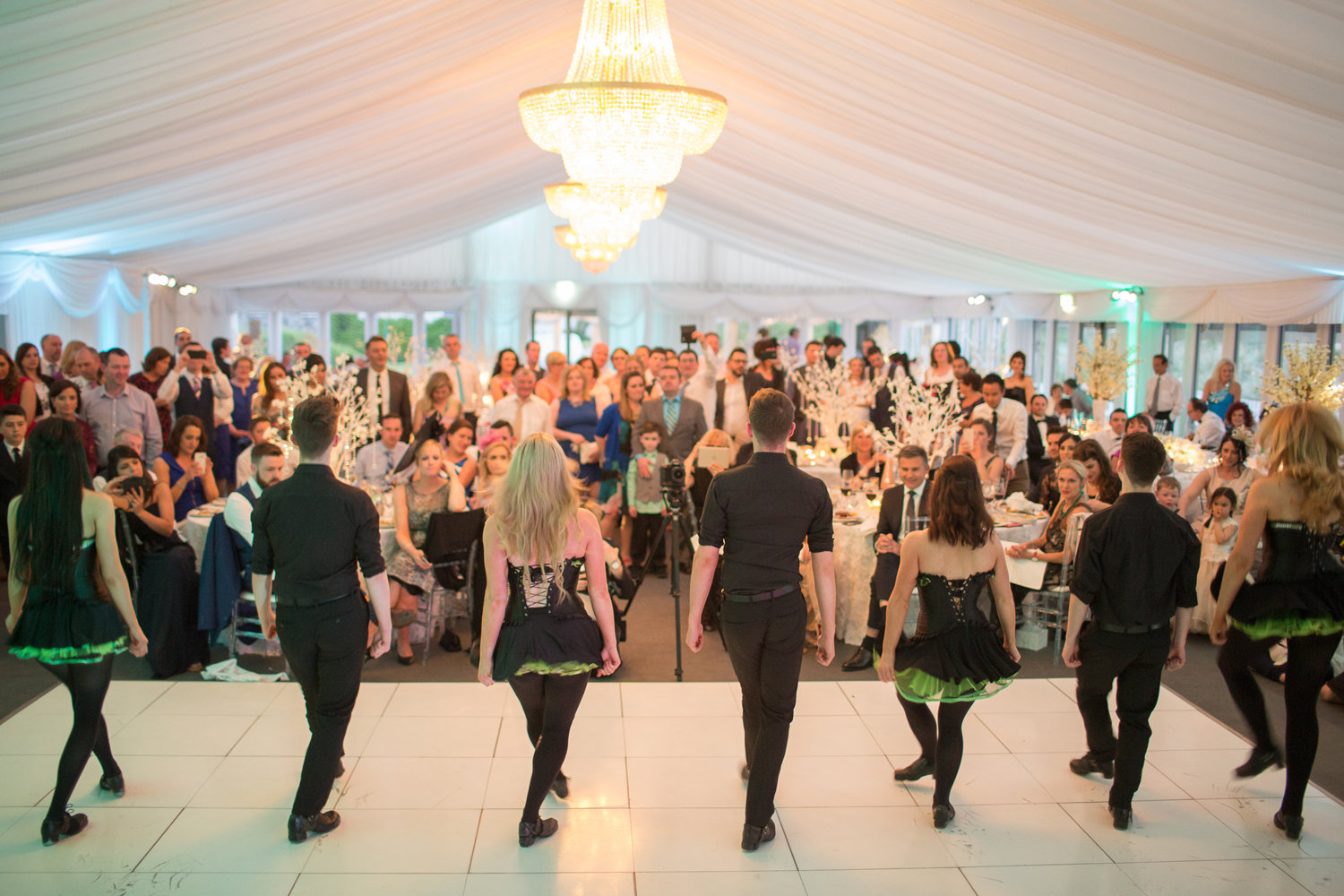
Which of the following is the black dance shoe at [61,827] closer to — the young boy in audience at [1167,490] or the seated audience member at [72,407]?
the seated audience member at [72,407]

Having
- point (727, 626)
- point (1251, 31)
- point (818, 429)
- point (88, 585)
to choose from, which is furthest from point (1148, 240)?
point (88, 585)

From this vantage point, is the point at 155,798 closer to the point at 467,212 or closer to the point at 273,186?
the point at 273,186

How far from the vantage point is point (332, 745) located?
315 cm

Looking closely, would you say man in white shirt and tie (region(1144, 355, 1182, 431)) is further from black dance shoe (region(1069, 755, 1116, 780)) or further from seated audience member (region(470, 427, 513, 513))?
seated audience member (region(470, 427, 513, 513))

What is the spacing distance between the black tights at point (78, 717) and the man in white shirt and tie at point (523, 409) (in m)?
4.07

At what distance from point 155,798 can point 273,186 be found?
546 cm

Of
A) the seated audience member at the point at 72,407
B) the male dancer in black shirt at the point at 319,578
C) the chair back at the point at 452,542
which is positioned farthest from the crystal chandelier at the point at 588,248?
the male dancer in black shirt at the point at 319,578

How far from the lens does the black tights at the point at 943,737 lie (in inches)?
130

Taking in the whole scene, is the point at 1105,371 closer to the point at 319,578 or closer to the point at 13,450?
the point at 319,578

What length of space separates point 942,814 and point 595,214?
19.8 feet

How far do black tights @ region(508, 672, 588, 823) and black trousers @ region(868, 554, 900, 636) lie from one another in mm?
2051

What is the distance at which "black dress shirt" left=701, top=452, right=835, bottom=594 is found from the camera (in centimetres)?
308

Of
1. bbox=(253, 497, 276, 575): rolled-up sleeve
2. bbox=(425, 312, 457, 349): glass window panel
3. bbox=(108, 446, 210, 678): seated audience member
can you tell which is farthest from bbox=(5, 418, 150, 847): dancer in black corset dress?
bbox=(425, 312, 457, 349): glass window panel

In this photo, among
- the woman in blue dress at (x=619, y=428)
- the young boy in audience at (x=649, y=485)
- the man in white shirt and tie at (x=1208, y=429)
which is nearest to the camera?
the young boy in audience at (x=649, y=485)
